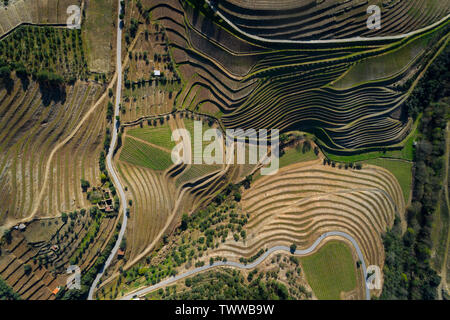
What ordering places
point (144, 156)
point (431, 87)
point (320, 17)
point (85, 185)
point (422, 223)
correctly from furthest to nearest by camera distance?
1. point (422, 223)
2. point (431, 87)
3. point (144, 156)
4. point (320, 17)
5. point (85, 185)

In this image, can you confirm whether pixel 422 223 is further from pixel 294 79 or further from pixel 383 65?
pixel 294 79

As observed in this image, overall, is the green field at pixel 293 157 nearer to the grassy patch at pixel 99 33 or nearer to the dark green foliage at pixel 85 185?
the dark green foliage at pixel 85 185

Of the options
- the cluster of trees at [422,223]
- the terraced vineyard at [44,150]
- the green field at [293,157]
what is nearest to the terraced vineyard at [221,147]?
the terraced vineyard at [44,150]

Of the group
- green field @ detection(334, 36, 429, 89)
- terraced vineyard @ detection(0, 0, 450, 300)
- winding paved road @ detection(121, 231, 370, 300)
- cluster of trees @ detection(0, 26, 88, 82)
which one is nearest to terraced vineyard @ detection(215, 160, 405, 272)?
terraced vineyard @ detection(0, 0, 450, 300)

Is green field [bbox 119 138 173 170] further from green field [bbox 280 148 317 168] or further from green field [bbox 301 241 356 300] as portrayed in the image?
green field [bbox 301 241 356 300]

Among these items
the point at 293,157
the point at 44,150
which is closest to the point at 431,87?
the point at 293,157

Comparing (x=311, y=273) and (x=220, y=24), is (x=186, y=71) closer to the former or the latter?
(x=220, y=24)
